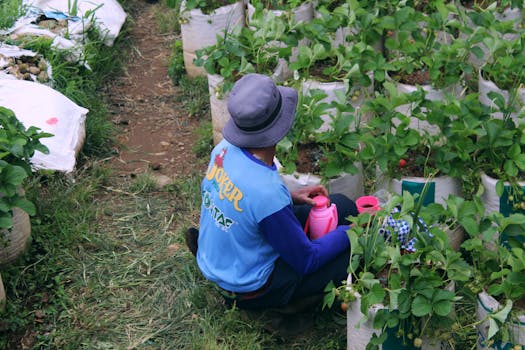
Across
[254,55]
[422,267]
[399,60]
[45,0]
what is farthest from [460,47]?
[45,0]

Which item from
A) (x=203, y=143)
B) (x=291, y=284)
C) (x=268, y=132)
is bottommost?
(x=203, y=143)

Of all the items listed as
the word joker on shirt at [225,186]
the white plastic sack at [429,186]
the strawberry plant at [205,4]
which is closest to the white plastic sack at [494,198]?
the white plastic sack at [429,186]

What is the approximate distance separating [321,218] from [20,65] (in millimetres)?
2161

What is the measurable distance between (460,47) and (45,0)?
275cm

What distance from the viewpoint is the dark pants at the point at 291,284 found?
2.90 metres

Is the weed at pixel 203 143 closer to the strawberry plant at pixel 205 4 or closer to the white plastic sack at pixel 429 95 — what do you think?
the strawberry plant at pixel 205 4

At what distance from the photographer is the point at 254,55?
3.94 m

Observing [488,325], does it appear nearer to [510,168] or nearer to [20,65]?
[510,168]

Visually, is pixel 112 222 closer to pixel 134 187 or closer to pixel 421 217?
pixel 134 187

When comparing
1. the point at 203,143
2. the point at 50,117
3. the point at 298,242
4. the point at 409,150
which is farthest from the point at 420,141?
the point at 50,117

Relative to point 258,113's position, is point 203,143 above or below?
below

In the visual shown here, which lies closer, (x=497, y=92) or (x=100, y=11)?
(x=497, y=92)

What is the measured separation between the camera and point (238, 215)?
275cm

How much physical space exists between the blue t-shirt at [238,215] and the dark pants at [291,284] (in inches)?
1.7
